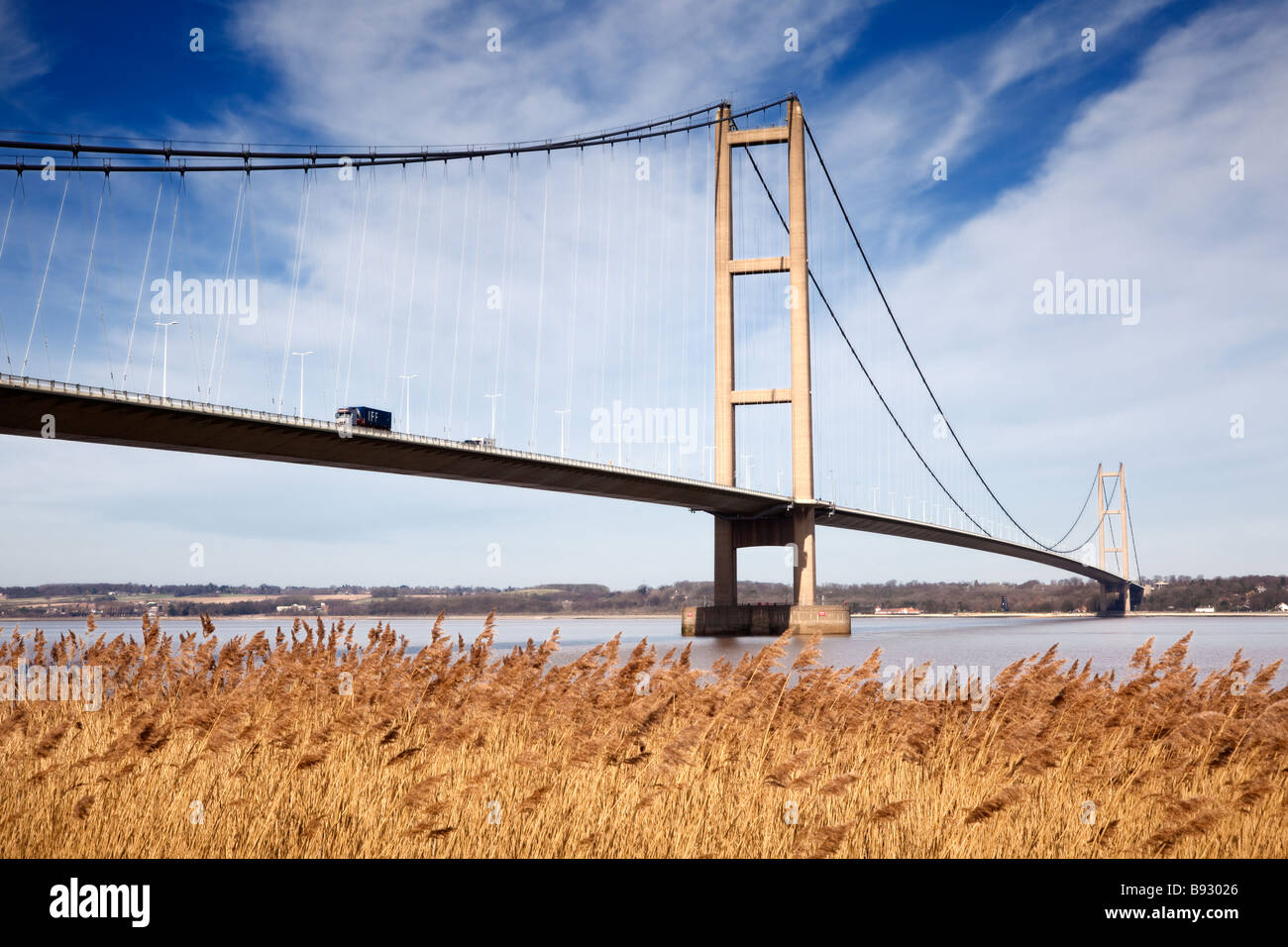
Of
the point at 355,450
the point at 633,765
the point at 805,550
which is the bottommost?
the point at 633,765

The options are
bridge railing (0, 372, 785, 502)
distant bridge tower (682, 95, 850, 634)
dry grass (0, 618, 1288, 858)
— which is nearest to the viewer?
dry grass (0, 618, 1288, 858)

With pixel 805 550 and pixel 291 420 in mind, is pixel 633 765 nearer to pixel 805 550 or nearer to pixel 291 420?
pixel 291 420

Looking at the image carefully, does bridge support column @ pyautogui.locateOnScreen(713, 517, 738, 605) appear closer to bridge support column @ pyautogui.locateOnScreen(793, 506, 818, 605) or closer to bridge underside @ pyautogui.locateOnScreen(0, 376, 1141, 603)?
bridge underside @ pyautogui.locateOnScreen(0, 376, 1141, 603)

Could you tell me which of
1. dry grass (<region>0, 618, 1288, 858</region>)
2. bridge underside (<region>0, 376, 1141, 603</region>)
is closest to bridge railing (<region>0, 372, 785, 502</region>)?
bridge underside (<region>0, 376, 1141, 603</region>)

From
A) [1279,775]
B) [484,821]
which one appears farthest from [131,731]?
[1279,775]

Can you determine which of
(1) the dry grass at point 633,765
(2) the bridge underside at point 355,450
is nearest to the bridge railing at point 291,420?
(2) the bridge underside at point 355,450

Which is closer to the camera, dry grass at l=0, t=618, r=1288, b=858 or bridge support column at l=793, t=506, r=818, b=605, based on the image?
dry grass at l=0, t=618, r=1288, b=858

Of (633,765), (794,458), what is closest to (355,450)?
(794,458)
